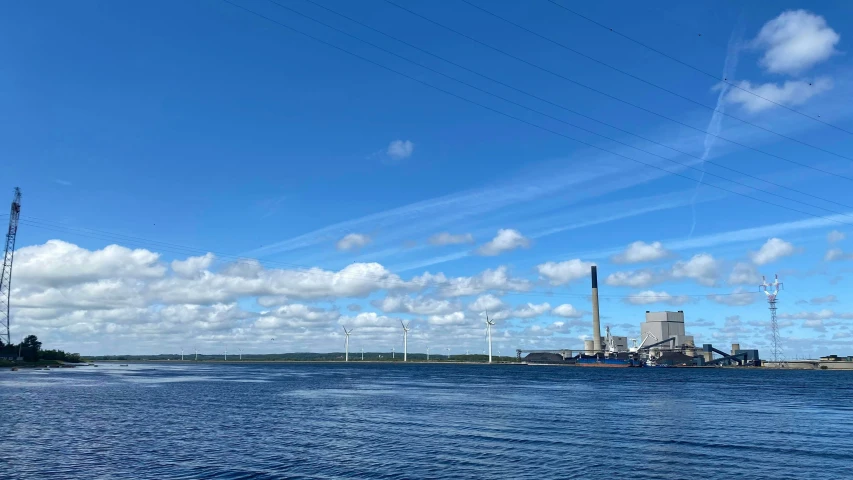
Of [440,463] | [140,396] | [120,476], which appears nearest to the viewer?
[120,476]

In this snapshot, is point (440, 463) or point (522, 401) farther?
point (522, 401)

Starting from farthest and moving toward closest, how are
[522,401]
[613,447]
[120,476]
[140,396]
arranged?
[140,396] < [522,401] < [613,447] < [120,476]

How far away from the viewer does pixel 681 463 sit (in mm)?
48531

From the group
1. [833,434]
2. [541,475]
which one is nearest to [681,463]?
[541,475]

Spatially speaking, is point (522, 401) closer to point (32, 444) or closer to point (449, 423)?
point (449, 423)

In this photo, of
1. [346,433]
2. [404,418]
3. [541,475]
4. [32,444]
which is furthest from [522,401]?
[32,444]

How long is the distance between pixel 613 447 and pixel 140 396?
97.0 m

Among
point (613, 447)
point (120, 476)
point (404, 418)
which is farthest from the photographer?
point (404, 418)

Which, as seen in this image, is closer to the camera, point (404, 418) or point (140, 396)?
point (404, 418)

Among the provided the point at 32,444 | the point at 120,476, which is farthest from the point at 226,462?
the point at 32,444

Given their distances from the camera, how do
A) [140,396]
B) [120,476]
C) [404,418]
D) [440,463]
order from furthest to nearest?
[140,396] → [404,418] → [440,463] → [120,476]

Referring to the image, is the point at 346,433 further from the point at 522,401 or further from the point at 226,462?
the point at 522,401

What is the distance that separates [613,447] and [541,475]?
49.3ft

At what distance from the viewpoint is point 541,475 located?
43625 mm
